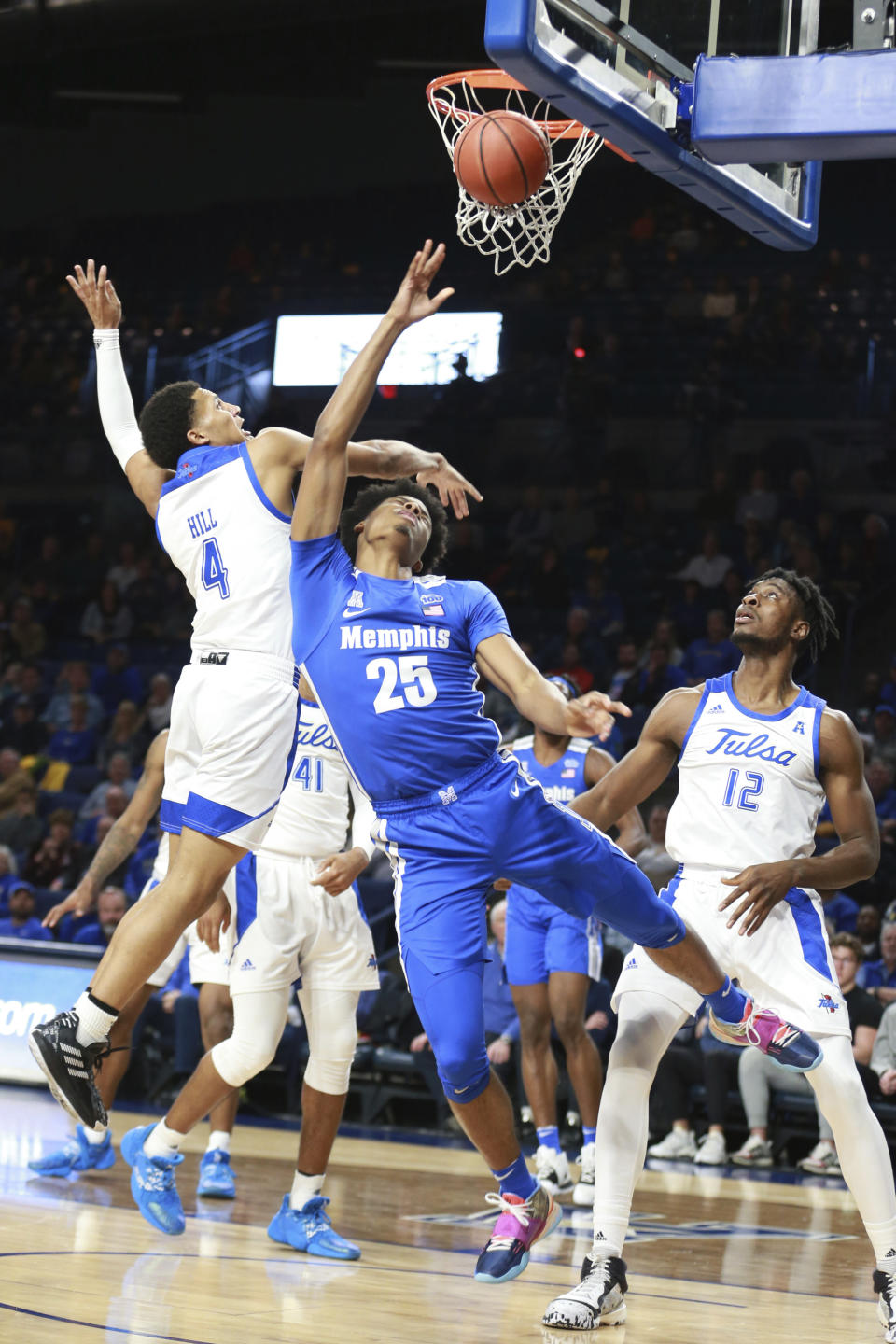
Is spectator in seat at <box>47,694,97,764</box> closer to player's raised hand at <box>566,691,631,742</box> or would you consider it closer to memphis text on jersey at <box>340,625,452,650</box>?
memphis text on jersey at <box>340,625,452,650</box>

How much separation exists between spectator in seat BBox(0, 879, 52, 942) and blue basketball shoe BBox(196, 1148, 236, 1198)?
17.1ft

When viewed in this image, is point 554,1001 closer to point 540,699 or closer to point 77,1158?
point 77,1158

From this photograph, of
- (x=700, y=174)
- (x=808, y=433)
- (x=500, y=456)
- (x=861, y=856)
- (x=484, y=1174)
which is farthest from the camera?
(x=500, y=456)

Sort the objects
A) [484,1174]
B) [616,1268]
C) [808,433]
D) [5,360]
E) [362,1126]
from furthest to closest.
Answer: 1. [5,360]
2. [808,433]
3. [362,1126]
4. [484,1174]
5. [616,1268]

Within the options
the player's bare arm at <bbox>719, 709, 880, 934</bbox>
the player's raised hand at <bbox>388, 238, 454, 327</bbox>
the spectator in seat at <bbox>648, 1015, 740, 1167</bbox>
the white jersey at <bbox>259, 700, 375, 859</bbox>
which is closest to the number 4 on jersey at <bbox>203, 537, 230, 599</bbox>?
the player's raised hand at <bbox>388, 238, 454, 327</bbox>

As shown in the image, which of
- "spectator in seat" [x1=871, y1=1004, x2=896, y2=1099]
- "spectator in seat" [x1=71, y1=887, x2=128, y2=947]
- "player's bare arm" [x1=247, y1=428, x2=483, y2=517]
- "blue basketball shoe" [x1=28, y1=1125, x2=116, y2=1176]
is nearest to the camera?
"player's bare arm" [x1=247, y1=428, x2=483, y2=517]

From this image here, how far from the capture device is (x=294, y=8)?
16.3m

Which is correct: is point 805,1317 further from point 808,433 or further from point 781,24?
point 808,433

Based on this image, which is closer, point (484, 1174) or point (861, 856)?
point (861, 856)

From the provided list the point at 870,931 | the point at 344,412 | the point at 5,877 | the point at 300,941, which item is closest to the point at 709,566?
the point at 870,931

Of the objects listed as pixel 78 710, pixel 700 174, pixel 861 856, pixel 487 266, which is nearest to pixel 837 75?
pixel 700 174

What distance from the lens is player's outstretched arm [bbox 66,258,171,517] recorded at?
5.50 m

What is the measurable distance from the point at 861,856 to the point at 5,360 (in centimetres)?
1715

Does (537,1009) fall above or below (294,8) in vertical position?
below
